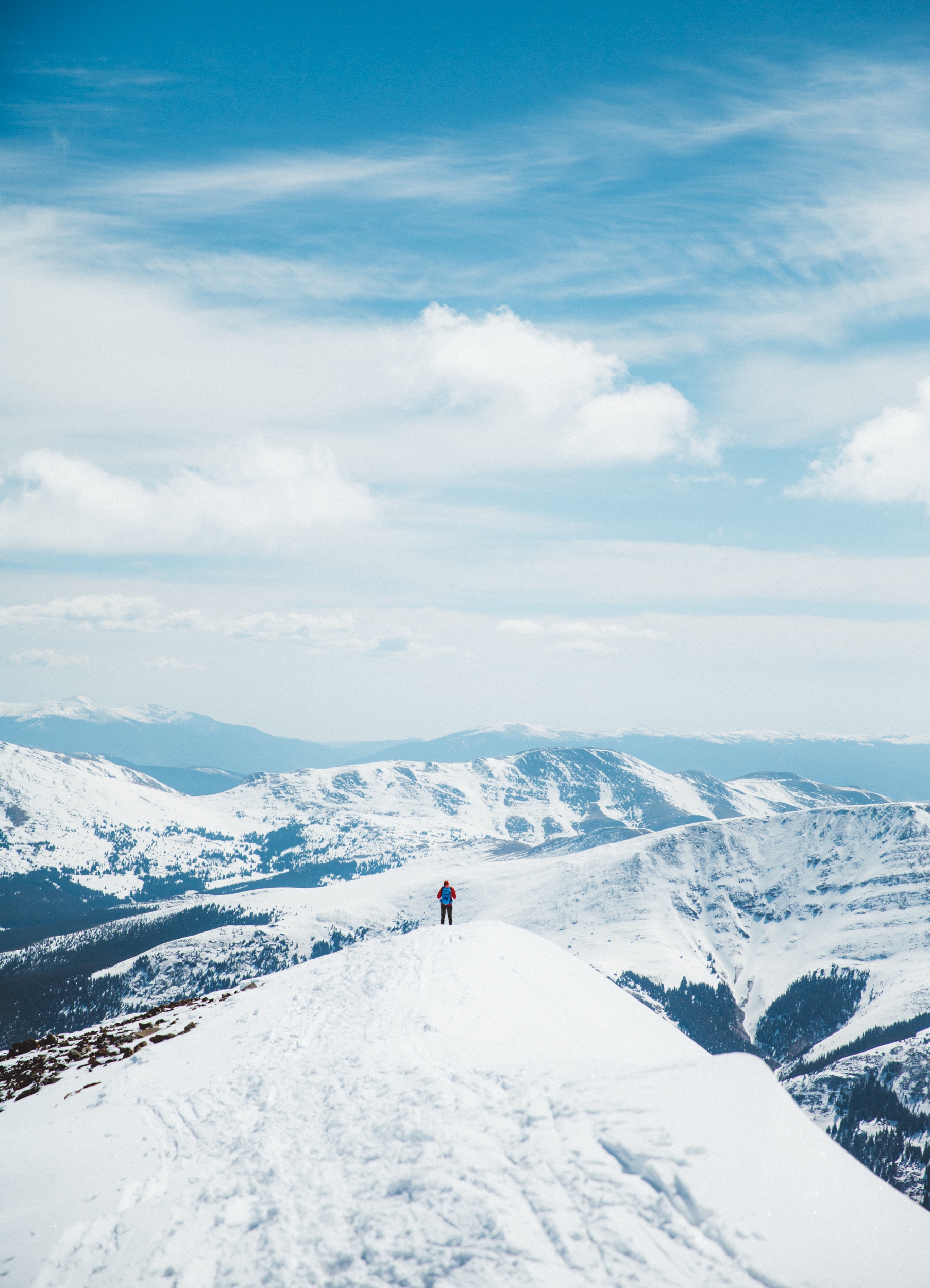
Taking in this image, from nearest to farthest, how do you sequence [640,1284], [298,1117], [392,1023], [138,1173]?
[640,1284] → [138,1173] → [298,1117] → [392,1023]

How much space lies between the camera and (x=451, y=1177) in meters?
14.9

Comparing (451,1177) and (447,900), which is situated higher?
(451,1177)

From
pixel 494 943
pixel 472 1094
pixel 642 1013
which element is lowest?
pixel 642 1013

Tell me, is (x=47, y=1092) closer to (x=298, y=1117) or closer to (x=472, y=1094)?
(x=298, y=1117)

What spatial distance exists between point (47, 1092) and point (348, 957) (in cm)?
1462

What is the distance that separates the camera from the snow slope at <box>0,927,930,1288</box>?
1276 cm

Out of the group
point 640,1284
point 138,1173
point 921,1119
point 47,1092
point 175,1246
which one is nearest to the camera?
point 640,1284

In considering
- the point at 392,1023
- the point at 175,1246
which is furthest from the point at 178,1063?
the point at 175,1246

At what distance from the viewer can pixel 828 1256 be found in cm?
1246

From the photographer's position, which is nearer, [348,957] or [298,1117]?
[298,1117]

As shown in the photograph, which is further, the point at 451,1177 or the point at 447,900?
the point at 447,900

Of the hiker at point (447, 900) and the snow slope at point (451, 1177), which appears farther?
the hiker at point (447, 900)

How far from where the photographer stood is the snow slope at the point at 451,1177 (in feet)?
41.9

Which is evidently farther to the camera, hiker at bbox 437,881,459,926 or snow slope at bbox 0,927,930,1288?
hiker at bbox 437,881,459,926
